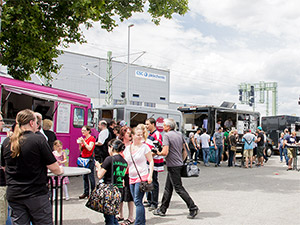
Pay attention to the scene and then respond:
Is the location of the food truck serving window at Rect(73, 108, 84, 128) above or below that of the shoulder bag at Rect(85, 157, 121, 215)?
above

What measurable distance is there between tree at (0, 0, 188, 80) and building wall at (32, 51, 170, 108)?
2651 centimetres

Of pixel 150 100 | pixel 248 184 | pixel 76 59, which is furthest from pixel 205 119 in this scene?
pixel 150 100

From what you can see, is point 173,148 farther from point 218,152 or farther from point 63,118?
point 218,152

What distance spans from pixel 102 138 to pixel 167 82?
45.7 m

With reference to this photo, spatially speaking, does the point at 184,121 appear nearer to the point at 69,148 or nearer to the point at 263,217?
the point at 69,148

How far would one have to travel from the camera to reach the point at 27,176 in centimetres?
339

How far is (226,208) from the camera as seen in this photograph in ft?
22.9

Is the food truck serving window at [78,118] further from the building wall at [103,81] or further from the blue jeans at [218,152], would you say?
the building wall at [103,81]

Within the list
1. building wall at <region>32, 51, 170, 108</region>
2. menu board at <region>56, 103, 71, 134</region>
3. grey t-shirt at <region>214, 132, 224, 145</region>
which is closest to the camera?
menu board at <region>56, 103, 71, 134</region>

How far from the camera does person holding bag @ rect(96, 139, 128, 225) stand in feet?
15.6

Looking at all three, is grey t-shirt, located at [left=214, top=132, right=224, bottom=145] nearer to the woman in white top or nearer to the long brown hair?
the woman in white top

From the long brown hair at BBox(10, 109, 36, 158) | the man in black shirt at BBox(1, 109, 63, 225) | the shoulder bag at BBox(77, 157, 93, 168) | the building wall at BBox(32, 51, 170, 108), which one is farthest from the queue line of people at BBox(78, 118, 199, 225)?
the building wall at BBox(32, 51, 170, 108)

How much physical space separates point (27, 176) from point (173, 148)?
3.29 metres

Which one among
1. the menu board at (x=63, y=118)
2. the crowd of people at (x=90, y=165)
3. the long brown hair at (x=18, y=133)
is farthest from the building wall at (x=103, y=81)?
the long brown hair at (x=18, y=133)
